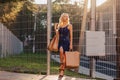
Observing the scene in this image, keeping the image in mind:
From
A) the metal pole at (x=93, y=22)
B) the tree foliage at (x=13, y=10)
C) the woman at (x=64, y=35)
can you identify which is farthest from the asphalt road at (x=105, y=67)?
the tree foliage at (x=13, y=10)

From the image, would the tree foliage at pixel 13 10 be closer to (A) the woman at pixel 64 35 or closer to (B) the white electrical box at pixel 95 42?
(B) the white electrical box at pixel 95 42

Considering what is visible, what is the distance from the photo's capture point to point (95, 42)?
42.1ft

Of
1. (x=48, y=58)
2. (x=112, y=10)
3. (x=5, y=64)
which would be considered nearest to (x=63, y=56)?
(x=48, y=58)

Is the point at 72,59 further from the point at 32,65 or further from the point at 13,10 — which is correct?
the point at 13,10

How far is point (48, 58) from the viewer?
519 inches

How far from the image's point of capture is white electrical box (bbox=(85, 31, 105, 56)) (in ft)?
42.0

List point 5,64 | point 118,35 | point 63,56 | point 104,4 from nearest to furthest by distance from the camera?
point 63,56, point 118,35, point 104,4, point 5,64

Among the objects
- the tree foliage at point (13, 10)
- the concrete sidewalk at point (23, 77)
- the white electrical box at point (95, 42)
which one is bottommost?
the concrete sidewalk at point (23, 77)

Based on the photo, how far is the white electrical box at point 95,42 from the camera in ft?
42.0

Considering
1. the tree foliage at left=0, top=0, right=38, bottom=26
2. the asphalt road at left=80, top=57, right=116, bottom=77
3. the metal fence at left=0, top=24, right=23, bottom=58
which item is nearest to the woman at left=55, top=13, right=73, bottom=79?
the asphalt road at left=80, top=57, right=116, bottom=77

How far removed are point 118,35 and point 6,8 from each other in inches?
147

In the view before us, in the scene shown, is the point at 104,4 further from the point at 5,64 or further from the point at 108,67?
the point at 5,64

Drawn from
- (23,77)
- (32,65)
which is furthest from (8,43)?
(23,77)

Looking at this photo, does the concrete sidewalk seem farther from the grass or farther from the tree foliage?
the tree foliage
